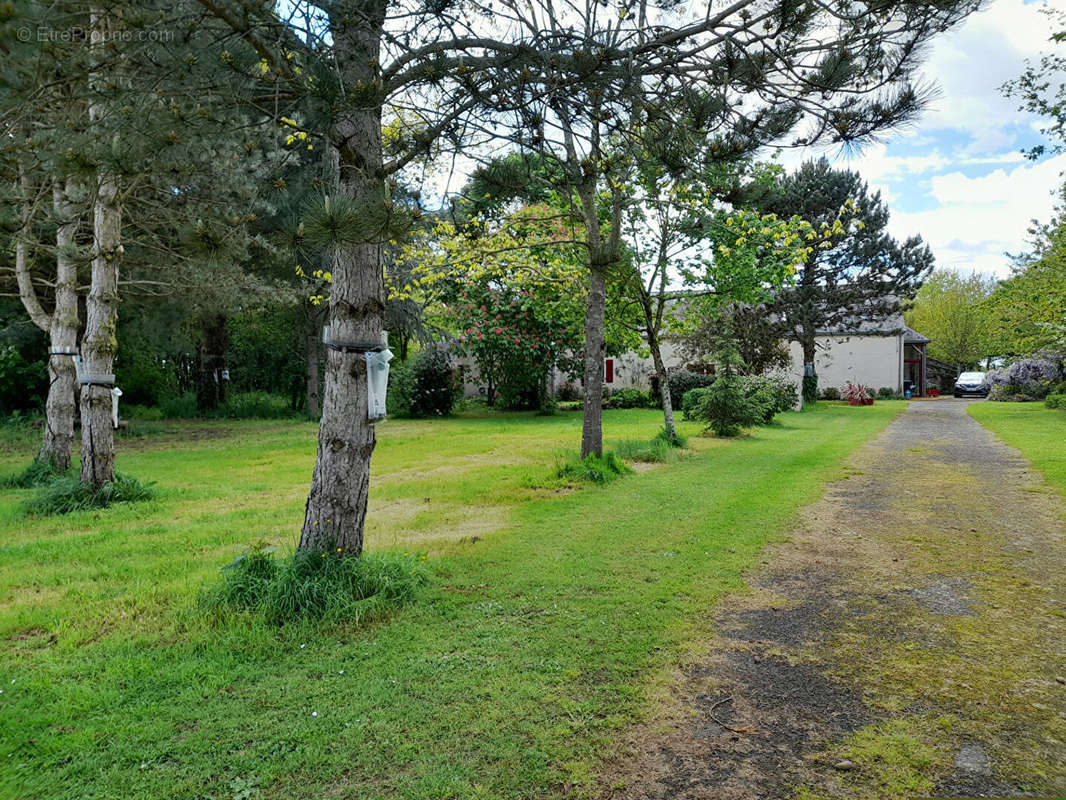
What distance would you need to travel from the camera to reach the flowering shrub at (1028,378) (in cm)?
2536

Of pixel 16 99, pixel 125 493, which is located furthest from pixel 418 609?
pixel 125 493

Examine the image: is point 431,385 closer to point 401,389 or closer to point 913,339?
point 401,389

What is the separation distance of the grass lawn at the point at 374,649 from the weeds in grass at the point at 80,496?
0.27 metres

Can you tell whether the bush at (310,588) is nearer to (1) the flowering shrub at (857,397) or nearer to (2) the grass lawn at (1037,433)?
(2) the grass lawn at (1037,433)

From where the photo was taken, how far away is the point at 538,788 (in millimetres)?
2398

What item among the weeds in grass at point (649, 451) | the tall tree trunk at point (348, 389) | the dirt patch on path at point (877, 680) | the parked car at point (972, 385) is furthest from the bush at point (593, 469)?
the parked car at point (972, 385)

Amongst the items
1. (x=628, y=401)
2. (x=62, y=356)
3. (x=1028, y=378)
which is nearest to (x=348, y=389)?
(x=62, y=356)

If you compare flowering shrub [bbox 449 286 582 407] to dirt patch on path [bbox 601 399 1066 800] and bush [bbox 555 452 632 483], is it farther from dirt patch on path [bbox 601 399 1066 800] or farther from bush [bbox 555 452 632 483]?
dirt patch on path [bbox 601 399 1066 800]

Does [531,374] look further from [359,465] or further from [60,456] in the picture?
[359,465]

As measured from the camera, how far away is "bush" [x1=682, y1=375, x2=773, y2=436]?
14.5 meters

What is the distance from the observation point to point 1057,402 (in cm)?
2206

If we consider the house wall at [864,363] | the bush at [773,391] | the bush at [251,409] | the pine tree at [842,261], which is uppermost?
the pine tree at [842,261]

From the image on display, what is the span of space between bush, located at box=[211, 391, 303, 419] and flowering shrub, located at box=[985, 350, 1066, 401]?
1087 inches

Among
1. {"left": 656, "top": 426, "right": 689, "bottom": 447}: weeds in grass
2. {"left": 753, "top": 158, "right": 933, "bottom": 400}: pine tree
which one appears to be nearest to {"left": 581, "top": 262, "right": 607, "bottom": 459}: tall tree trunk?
{"left": 656, "top": 426, "right": 689, "bottom": 447}: weeds in grass
